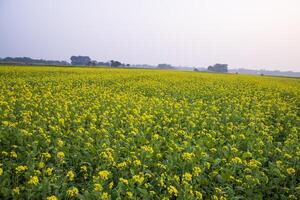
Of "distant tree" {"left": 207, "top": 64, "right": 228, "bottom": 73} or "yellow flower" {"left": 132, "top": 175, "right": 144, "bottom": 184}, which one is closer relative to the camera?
"yellow flower" {"left": 132, "top": 175, "right": 144, "bottom": 184}

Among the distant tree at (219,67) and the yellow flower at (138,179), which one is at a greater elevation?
the distant tree at (219,67)

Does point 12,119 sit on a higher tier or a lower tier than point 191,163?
higher

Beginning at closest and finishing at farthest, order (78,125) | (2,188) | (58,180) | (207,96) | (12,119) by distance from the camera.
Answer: (2,188)
(58,180)
(12,119)
(78,125)
(207,96)

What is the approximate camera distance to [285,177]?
16.4 feet

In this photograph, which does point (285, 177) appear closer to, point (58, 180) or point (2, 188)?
point (58, 180)

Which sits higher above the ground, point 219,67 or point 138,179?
point 219,67

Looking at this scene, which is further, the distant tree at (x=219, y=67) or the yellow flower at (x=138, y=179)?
the distant tree at (x=219, y=67)

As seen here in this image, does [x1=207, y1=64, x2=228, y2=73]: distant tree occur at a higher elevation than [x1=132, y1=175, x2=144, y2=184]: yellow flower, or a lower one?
higher

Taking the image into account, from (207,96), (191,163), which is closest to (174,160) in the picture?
(191,163)

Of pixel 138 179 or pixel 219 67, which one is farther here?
pixel 219 67

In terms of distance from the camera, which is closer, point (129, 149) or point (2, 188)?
point (2, 188)

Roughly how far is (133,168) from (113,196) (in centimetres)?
88

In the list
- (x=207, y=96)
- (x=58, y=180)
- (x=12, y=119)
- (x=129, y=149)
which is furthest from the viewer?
(x=207, y=96)

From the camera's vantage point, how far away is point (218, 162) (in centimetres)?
536
